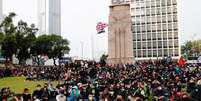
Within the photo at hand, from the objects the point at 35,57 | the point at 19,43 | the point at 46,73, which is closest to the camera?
the point at 46,73

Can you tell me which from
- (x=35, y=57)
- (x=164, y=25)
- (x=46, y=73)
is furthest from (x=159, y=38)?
(x=46, y=73)

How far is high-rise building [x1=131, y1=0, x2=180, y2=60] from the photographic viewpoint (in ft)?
449

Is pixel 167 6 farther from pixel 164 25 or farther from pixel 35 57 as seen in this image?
pixel 35 57

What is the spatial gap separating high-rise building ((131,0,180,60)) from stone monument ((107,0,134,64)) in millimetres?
64934

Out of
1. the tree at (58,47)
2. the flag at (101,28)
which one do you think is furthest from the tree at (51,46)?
the flag at (101,28)

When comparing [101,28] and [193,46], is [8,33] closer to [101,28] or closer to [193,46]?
[101,28]

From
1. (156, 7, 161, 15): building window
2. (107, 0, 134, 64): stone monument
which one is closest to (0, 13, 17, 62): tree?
(107, 0, 134, 64): stone monument

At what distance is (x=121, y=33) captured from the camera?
70.5 m

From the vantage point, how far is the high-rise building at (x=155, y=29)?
13700 cm

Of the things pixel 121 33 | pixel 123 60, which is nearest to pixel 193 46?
pixel 121 33

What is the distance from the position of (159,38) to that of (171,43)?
5076mm

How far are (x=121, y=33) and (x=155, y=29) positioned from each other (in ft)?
241

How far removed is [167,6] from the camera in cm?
13825

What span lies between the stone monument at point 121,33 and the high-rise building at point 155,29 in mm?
64934
